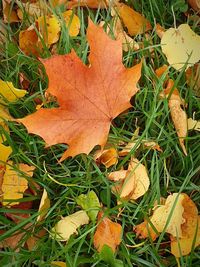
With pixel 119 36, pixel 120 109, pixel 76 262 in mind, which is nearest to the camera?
pixel 76 262

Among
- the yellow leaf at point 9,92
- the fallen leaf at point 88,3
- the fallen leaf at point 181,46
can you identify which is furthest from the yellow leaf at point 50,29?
the fallen leaf at point 181,46

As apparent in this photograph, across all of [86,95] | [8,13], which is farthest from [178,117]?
[8,13]

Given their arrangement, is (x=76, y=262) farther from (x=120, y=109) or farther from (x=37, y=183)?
(x=120, y=109)

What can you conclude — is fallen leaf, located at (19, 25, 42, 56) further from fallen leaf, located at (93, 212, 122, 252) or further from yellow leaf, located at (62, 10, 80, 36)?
fallen leaf, located at (93, 212, 122, 252)

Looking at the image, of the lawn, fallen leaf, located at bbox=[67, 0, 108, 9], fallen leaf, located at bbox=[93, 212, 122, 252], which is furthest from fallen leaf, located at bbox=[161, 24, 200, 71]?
fallen leaf, located at bbox=[93, 212, 122, 252]

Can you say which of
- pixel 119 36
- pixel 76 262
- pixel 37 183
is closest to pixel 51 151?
pixel 37 183

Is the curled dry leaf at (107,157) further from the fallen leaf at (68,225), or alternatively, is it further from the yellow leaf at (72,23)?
the yellow leaf at (72,23)
